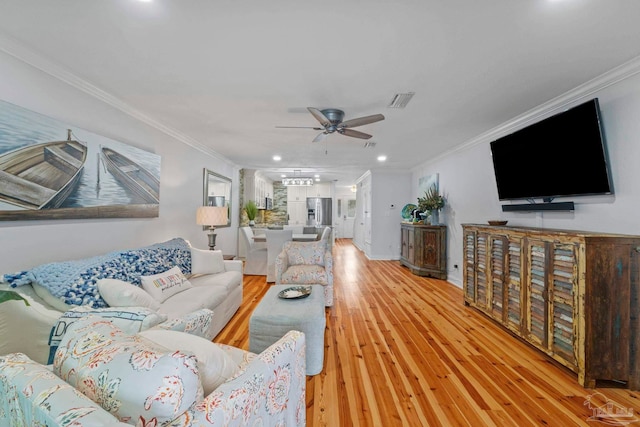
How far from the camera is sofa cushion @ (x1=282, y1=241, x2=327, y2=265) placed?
3.69 m

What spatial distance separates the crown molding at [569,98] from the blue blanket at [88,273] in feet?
14.5

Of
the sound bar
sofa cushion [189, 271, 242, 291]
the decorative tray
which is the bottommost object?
sofa cushion [189, 271, 242, 291]

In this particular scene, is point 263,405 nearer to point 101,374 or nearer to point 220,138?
point 101,374

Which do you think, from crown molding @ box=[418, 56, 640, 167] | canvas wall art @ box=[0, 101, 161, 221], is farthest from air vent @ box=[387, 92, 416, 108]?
canvas wall art @ box=[0, 101, 161, 221]

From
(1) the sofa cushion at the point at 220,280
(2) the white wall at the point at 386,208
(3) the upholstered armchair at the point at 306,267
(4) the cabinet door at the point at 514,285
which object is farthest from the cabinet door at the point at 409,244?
(1) the sofa cushion at the point at 220,280

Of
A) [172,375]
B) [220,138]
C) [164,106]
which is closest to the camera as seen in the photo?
[172,375]

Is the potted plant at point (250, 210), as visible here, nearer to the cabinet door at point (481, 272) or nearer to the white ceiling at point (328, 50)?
the white ceiling at point (328, 50)

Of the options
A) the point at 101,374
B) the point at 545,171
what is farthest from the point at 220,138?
the point at 545,171

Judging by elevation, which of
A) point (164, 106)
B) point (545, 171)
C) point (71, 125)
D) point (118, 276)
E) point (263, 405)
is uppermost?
point (164, 106)

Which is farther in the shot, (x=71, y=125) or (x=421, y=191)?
(x=421, y=191)

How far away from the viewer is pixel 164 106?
293cm

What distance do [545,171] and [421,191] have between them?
349cm

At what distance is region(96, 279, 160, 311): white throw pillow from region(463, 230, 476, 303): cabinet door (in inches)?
143

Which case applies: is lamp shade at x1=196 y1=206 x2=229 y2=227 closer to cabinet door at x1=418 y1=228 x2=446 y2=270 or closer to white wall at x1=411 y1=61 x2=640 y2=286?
cabinet door at x1=418 y1=228 x2=446 y2=270
